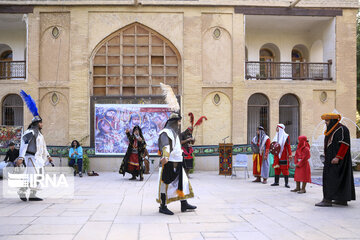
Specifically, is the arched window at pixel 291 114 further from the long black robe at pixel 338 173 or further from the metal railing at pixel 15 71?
the metal railing at pixel 15 71

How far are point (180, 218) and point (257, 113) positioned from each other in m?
11.4

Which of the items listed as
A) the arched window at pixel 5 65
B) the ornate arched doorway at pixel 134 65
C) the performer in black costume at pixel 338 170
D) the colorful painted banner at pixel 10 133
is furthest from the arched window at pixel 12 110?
the performer in black costume at pixel 338 170

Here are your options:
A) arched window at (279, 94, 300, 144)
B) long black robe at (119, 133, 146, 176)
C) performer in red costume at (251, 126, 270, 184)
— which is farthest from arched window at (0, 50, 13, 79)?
arched window at (279, 94, 300, 144)

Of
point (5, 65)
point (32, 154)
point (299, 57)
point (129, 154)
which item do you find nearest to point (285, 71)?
point (299, 57)

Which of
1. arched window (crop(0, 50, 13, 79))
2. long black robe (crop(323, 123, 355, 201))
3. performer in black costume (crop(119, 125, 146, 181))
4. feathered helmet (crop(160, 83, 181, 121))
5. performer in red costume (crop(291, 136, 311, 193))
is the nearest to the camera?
feathered helmet (crop(160, 83, 181, 121))

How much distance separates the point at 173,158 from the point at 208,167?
933cm

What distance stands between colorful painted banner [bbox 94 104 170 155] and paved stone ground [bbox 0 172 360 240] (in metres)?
6.84

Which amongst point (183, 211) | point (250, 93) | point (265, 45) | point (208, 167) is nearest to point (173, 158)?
point (183, 211)

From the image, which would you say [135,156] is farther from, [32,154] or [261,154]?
[32,154]

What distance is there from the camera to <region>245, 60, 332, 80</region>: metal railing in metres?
16.7

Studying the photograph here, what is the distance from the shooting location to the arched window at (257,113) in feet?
54.0

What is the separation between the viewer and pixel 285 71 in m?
17.3

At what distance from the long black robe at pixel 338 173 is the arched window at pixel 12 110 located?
13.3 m

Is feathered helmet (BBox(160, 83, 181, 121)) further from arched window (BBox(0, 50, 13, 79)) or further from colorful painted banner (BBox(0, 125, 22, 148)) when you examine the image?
arched window (BBox(0, 50, 13, 79))
